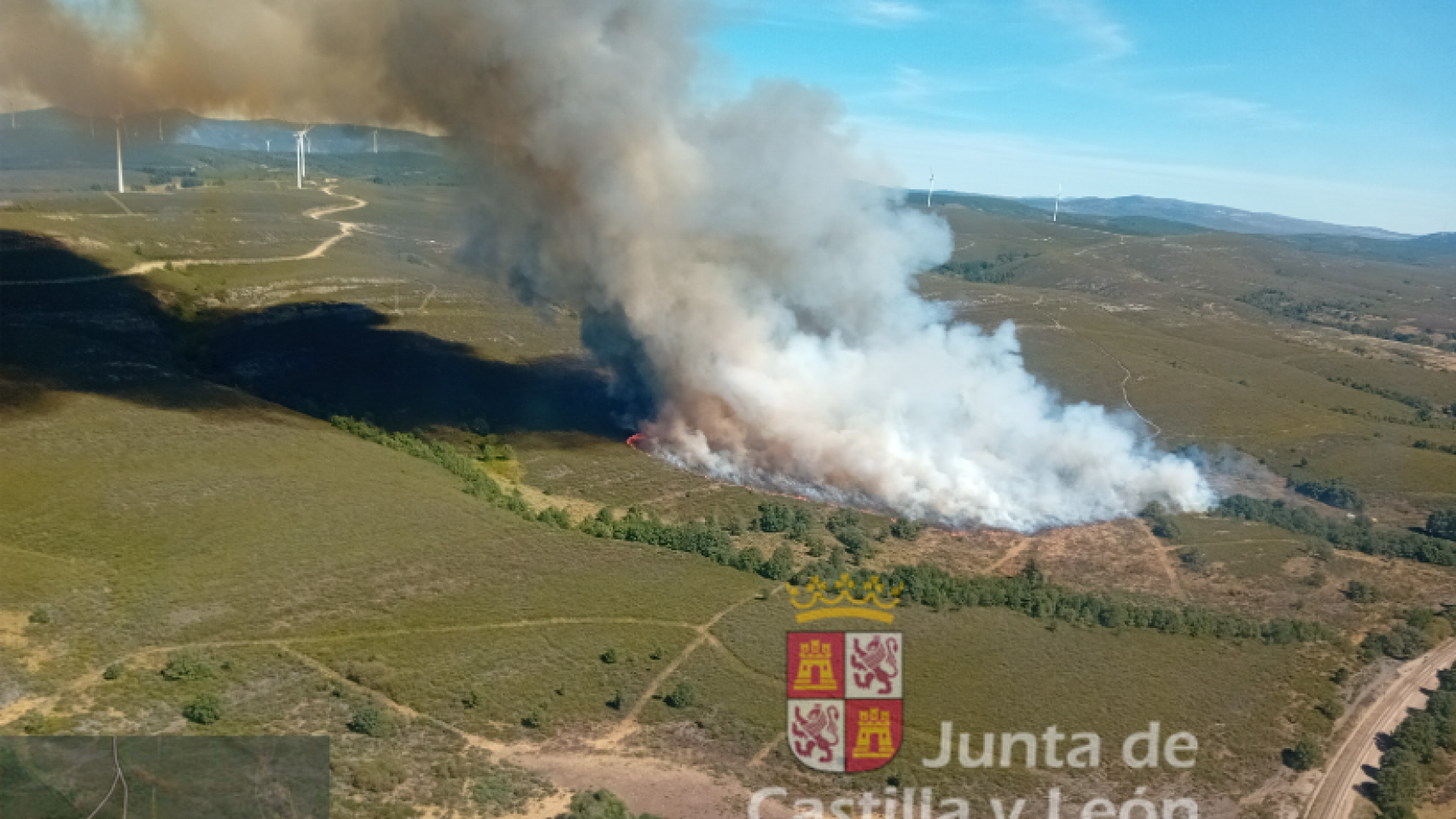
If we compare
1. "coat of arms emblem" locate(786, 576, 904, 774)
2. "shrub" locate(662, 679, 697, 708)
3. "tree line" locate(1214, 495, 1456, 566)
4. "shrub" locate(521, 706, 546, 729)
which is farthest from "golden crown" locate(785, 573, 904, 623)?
"tree line" locate(1214, 495, 1456, 566)

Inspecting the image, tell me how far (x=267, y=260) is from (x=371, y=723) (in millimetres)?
64993

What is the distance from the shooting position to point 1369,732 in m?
30.9

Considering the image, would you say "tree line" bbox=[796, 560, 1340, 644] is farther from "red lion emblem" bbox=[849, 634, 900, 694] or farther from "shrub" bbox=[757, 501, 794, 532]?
"red lion emblem" bbox=[849, 634, 900, 694]

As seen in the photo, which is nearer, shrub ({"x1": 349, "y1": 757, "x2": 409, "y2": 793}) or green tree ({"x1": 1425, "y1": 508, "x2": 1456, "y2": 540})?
shrub ({"x1": 349, "y1": 757, "x2": 409, "y2": 793})

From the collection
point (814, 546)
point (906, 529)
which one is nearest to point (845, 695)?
point (814, 546)

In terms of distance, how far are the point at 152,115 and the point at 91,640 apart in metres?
22.2

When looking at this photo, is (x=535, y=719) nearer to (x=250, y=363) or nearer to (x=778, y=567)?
(x=778, y=567)

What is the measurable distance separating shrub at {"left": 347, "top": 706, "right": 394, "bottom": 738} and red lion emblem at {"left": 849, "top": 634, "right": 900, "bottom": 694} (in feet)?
44.2

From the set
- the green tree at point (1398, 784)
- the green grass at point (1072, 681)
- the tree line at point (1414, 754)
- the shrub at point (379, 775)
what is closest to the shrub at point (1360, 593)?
the tree line at point (1414, 754)

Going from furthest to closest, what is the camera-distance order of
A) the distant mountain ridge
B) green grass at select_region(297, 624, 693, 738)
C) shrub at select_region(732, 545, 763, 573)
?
the distant mountain ridge, shrub at select_region(732, 545, 763, 573), green grass at select_region(297, 624, 693, 738)

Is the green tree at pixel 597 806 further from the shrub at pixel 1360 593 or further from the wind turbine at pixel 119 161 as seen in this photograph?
the shrub at pixel 1360 593

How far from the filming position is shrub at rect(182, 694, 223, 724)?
24000 mm

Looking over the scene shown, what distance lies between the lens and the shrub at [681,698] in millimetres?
28375

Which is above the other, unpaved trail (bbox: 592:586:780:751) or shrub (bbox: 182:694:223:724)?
shrub (bbox: 182:694:223:724)
